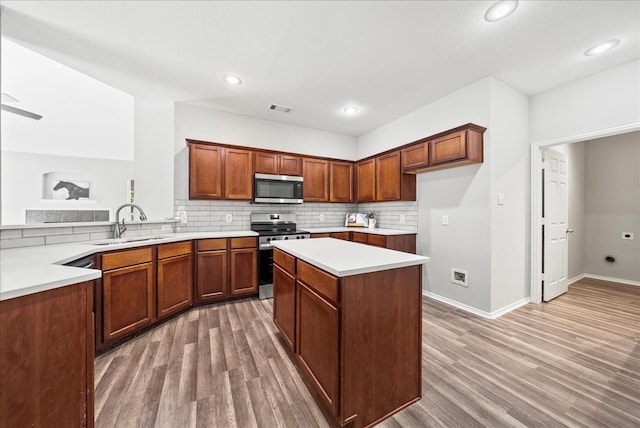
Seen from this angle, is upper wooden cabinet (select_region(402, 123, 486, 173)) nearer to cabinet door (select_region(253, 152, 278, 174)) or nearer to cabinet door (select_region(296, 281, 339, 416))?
cabinet door (select_region(253, 152, 278, 174))

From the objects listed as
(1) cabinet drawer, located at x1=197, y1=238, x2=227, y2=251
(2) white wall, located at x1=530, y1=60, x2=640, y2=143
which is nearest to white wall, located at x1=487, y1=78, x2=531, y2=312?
(2) white wall, located at x1=530, y1=60, x2=640, y2=143

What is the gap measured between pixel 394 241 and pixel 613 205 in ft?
13.1

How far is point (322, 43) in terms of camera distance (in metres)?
2.21

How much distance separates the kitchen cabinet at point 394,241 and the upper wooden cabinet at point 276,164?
5.19 ft

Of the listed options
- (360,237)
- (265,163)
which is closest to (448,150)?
(360,237)

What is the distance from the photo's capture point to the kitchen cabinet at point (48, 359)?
93 cm

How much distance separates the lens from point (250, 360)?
1928 mm

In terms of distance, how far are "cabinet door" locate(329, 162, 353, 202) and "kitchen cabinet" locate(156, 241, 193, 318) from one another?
252 centimetres

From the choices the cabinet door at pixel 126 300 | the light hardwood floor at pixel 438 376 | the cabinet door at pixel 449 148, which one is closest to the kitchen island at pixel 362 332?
the light hardwood floor at pixel 438 376

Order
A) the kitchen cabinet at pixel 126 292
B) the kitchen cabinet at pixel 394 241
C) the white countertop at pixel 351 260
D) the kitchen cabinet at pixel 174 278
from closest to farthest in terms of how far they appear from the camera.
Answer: the white countertop at pixel 351 260, the kitchen cabinet at pixel 126 292, the kitchen cabinet at pixel 174 278, the kitchen cabinet at pixel 394 241

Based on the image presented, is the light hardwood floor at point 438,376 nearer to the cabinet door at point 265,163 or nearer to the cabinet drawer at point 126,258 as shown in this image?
the cabinet drawer at point 126,258

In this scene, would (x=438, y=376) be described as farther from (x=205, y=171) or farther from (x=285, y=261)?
(x=205, y=171)

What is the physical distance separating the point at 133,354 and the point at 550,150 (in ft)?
17.2

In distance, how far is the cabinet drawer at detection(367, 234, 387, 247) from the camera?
3.42 meters
